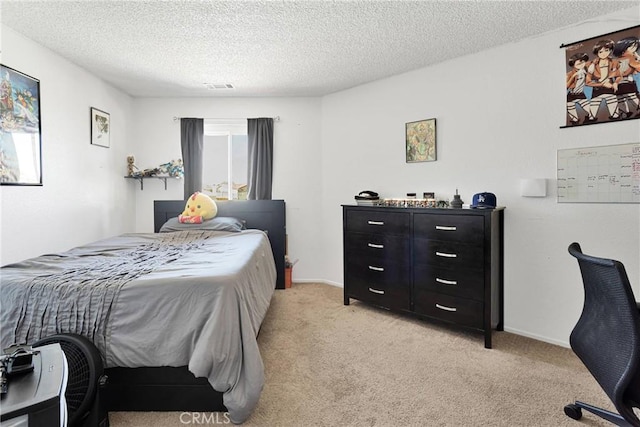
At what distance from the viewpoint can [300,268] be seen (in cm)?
433

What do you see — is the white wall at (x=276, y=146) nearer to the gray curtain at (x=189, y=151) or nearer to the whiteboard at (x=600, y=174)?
the gray curtain at (x=189, y=151)

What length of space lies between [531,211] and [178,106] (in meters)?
3.98

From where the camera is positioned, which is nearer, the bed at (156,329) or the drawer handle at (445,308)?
the bed at (156,329)

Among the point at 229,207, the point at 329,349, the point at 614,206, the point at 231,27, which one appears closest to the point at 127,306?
the point at 329,349

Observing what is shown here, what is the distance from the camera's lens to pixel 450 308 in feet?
8.91

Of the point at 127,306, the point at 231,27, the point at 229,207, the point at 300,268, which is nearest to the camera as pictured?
the point at 127,306

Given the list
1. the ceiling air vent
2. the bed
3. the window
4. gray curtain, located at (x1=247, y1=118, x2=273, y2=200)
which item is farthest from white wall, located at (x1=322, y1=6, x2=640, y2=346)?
the bed

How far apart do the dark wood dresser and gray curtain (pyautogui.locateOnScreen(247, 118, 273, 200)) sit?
1233 mm

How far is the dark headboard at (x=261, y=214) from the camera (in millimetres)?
4043

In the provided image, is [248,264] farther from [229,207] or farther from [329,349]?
[229,207]

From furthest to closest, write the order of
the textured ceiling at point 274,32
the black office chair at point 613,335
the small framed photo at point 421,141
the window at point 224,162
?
the window at point 224,162 → the small framed photo at point 421,141 → the textured ceiling at point 274,32 → the black office chair at point 613,335

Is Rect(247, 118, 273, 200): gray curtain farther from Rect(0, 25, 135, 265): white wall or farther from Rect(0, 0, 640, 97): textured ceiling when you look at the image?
Rect(0, 25, 135, 265): white wall

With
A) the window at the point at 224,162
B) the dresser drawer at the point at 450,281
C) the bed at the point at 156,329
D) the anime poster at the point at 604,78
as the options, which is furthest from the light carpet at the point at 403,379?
the window at the point at 224,162

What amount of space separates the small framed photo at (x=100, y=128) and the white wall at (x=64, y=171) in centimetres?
6
